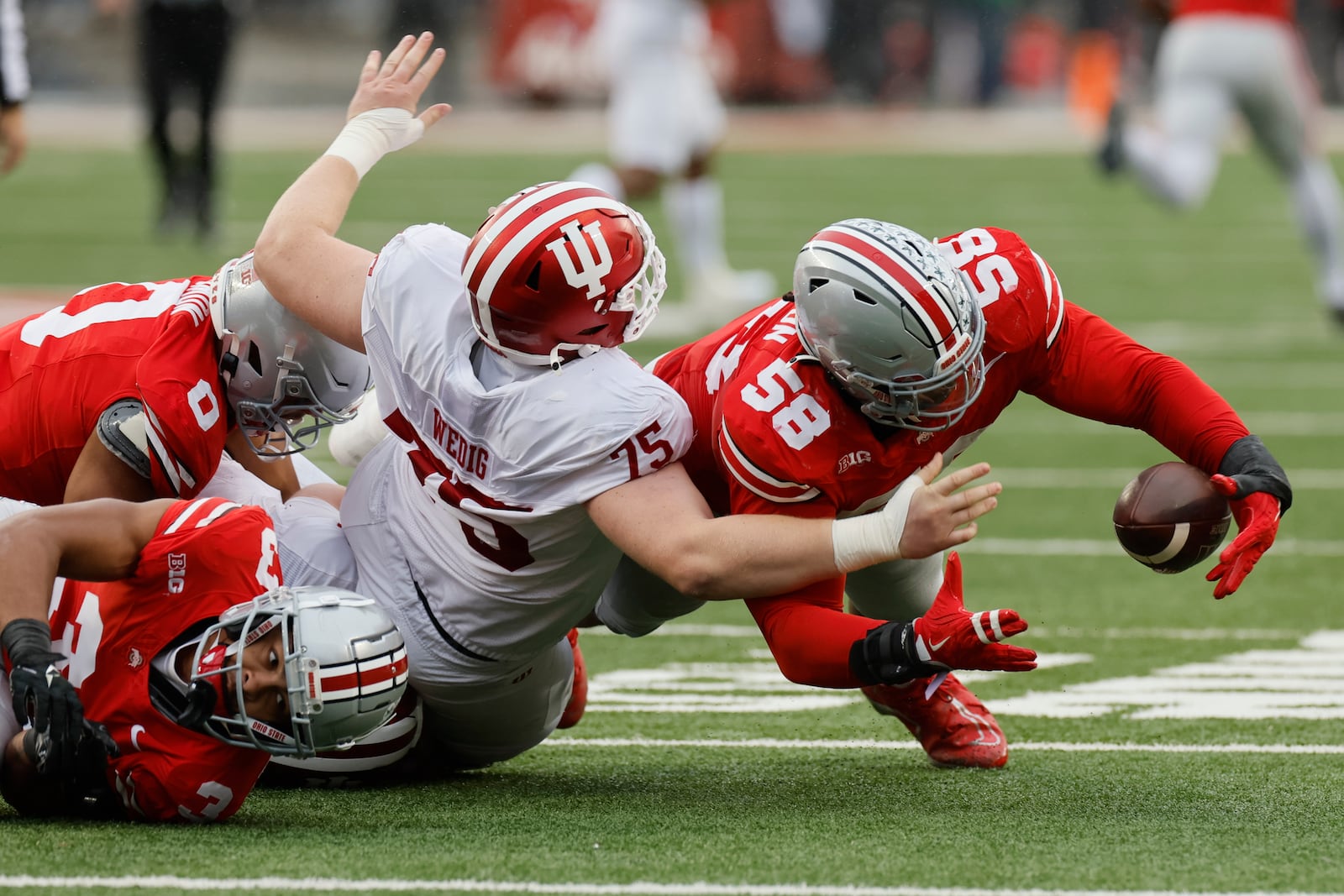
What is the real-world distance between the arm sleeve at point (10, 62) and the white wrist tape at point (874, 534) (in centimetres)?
518

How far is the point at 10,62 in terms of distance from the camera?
25.5ft

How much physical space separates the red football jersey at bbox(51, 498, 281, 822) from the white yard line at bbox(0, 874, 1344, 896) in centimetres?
40

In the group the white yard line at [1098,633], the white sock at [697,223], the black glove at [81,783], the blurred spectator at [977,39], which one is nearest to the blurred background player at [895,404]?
the black glove at [81,783]

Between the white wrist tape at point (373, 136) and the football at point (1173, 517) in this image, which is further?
the white wrist tape at point (373, 136)

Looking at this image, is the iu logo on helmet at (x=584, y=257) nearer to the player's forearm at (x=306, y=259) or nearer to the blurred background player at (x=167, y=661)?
the player's forearm at (x=306, y=259)

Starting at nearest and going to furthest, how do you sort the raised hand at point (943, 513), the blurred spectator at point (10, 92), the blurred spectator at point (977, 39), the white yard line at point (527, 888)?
the white yard line at point (527, 888), the raised hand at point (943, 513), the blurred spectator at point (10, 92), the blurred spectator at point (977, 39)

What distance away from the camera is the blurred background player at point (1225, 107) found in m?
9.52

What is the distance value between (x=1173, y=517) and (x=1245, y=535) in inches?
8.8

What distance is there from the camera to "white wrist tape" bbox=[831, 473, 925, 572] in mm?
3434

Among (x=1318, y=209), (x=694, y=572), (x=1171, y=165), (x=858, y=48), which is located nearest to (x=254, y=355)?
(x=694, y=572)

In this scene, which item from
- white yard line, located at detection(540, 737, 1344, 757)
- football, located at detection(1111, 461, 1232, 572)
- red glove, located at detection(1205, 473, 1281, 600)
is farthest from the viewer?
white yard line, located at detection(540, 737, 1344, 757)

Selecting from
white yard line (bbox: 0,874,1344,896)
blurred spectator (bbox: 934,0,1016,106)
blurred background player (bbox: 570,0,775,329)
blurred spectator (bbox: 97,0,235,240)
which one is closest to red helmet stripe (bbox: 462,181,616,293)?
white yard line (bbox: 0,874,1344,896)

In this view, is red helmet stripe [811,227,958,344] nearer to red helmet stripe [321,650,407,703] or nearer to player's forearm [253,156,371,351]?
player's forearm [253,156,371,351]

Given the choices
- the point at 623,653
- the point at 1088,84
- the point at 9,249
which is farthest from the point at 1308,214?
the point at 1088,84
